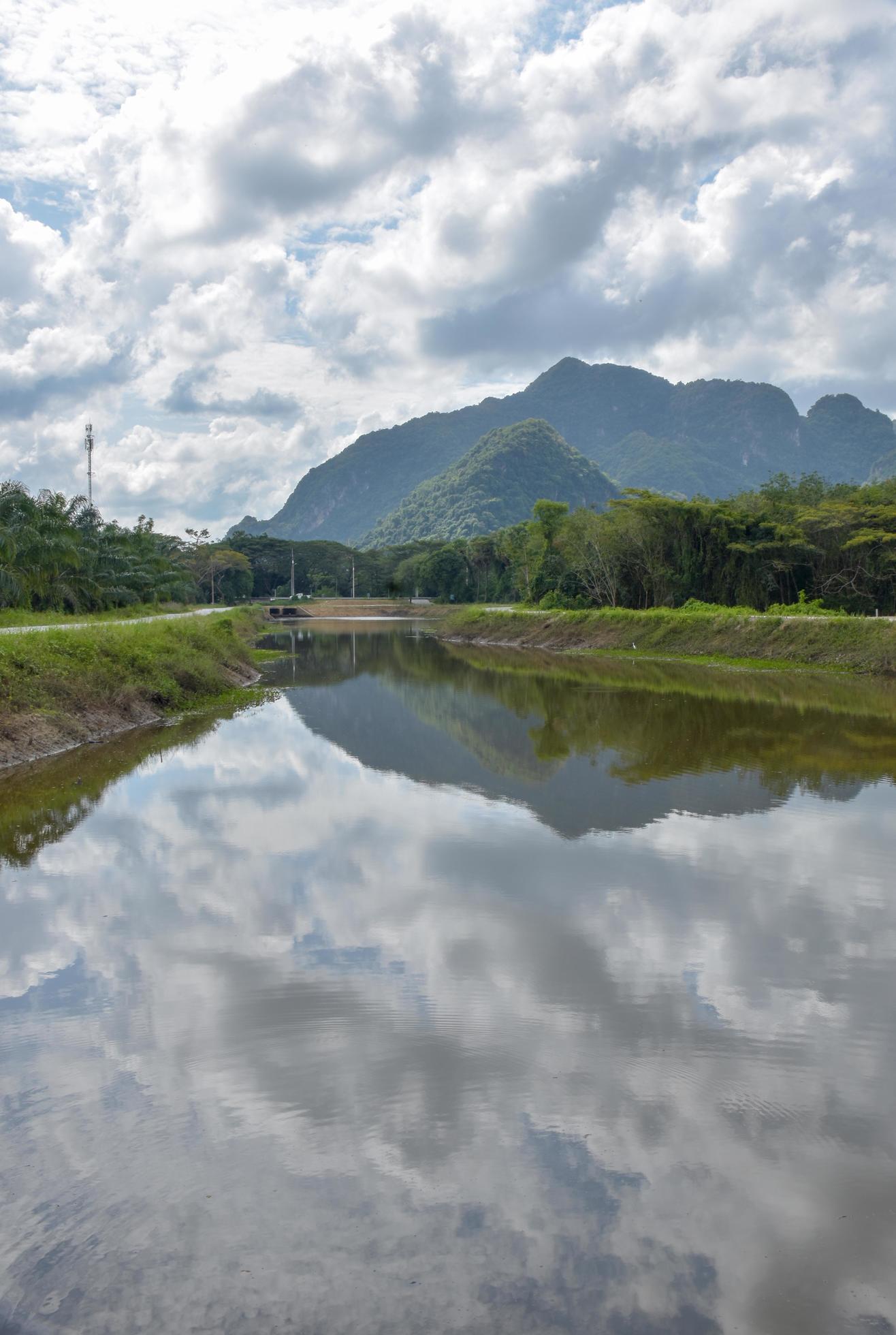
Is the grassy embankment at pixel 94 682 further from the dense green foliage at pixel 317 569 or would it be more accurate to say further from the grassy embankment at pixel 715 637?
the dense green foliage at pixel 317 569

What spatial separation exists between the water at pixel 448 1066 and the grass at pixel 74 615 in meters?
17.5

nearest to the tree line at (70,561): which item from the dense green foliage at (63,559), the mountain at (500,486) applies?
the dense green foliage at (63,559)

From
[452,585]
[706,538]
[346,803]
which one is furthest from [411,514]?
[346,803]

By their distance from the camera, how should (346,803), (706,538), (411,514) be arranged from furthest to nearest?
(411,514) < (706,538) < (346,803)

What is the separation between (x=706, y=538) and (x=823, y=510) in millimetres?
5719

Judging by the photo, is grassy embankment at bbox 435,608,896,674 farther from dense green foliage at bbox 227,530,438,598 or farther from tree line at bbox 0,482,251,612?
dense green foliage at bbox 227,530,438,598

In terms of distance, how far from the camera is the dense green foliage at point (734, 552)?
39969mm

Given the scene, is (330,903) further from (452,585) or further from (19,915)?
(452,585)

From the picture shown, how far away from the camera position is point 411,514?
178875 millimetres

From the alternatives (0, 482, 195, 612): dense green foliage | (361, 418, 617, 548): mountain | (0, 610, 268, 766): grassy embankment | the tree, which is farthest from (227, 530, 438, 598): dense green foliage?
(0, 610, 268, 766): grassy embankment

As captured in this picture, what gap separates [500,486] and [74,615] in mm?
148269

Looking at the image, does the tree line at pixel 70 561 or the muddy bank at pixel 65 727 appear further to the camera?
the tree line at pixel 70 561

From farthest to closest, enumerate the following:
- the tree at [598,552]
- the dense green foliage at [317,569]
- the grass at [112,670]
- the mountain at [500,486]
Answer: the mountain at [500,486]
the dense green foliage at [317,569]
the tree at [598,552]
the grass at [112,670]

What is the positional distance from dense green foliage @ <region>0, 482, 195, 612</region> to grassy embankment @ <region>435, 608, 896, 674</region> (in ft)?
64.9
